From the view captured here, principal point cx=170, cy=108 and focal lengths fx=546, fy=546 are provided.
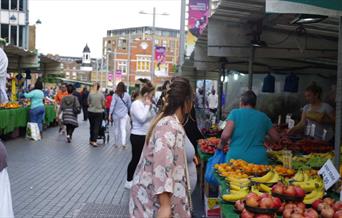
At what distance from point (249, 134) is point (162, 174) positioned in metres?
3.21

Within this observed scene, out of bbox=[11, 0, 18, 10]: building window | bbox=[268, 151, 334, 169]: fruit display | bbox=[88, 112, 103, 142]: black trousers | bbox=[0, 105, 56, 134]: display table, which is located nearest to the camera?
bbox=[268, 151, 334, 169]: fruit display

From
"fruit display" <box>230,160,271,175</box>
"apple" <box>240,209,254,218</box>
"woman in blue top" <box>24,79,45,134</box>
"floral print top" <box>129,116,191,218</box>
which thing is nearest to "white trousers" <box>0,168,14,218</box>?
"floral print top" <box>129,116,191,218</box>

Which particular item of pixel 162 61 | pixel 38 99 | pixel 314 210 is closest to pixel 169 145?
pixel 314 210

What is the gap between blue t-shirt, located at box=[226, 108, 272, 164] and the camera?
6582 mm

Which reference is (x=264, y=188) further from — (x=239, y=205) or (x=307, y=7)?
(x=307, y=7)

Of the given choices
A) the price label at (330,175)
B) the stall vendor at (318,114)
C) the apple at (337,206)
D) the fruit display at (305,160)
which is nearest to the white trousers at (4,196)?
the apple at (337,206)

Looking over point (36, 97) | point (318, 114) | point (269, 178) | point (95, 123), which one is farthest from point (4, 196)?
point (36, 97)

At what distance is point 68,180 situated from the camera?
10.2 m

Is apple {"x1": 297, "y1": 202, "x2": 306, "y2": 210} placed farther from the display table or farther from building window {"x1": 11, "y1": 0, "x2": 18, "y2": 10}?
building window {"x1": 11, "y1": 0, "x2": 18, "y2": 10}

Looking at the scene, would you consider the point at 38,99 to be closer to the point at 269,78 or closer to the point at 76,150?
the point at 76,150

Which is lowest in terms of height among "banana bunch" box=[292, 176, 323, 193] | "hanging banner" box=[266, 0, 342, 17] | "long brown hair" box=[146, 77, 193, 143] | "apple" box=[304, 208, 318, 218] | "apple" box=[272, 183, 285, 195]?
"banana bunch" box=[292, 176, 323, 193]

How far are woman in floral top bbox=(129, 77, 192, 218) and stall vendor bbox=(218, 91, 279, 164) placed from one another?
284cm

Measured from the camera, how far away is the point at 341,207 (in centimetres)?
411

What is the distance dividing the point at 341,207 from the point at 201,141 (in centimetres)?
493
